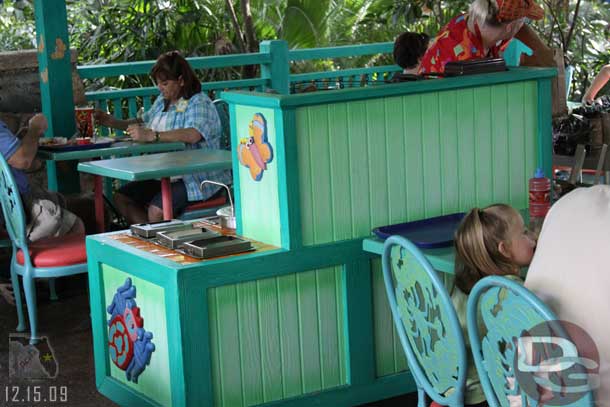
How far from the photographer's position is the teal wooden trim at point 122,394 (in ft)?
12.0

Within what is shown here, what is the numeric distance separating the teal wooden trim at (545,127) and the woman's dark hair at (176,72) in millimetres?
2082

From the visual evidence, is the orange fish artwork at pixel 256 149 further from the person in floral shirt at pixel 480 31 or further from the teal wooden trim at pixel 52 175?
the teal wooden trim at pixel 52 175

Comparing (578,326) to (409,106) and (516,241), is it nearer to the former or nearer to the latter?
(516,241)

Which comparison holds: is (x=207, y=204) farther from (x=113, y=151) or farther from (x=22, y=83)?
(x=22, y=83)

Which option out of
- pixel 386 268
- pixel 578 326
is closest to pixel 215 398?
pixel 386 268

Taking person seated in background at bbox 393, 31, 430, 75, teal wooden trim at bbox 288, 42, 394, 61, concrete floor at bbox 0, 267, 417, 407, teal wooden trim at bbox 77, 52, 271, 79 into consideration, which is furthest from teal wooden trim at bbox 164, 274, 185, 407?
teal wooden trim at bbox 288, 42, 394, 61

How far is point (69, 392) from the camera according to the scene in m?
4.14

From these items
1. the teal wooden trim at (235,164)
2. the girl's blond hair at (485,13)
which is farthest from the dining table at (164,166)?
the girl's blond hair at (485,13)

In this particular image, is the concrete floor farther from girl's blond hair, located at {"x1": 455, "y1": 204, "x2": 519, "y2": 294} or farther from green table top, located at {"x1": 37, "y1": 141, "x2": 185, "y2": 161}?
girl's blond hair, located at {"x1": 455, "y1": 204, "x2": 519, "y2": 294}

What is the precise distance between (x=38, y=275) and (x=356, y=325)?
5.29 ft

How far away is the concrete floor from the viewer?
4078mm

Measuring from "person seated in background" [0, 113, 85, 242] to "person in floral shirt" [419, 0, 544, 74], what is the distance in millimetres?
1795

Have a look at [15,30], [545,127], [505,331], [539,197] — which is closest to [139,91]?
[545,127]

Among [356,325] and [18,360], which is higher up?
[356,325]
